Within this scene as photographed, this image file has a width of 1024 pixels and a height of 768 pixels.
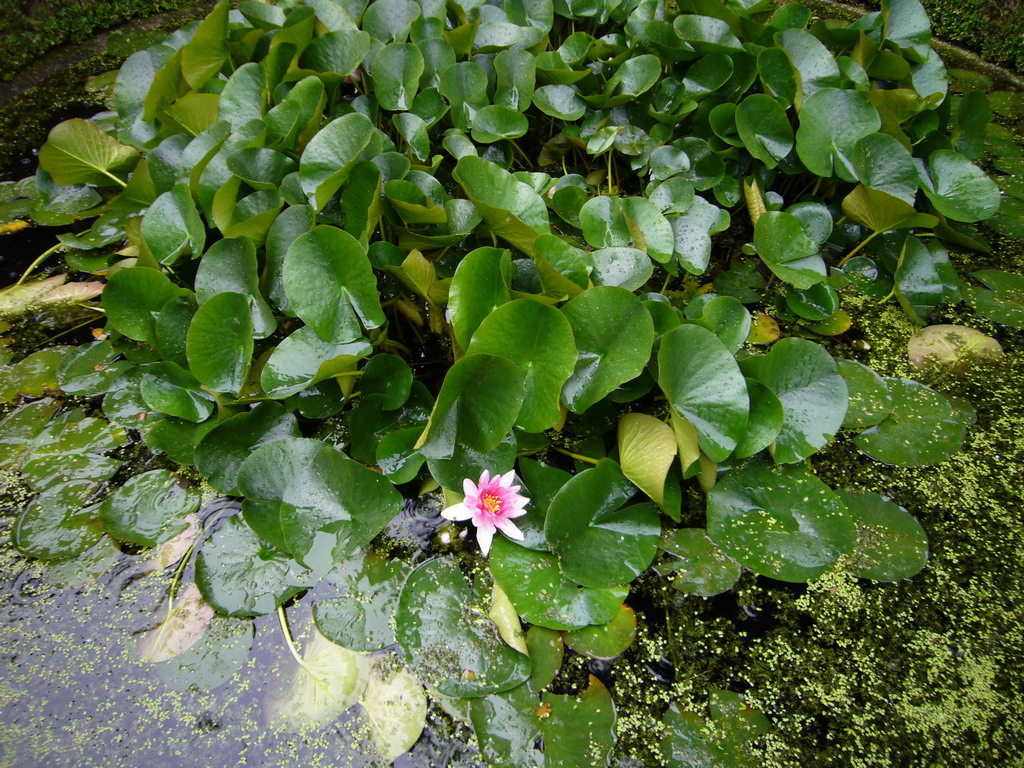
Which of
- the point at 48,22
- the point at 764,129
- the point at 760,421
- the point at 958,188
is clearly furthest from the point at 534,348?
the point at 48,22

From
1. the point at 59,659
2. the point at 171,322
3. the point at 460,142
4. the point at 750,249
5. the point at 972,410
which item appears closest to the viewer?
the point at 59,659

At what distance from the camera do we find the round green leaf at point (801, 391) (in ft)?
4.42

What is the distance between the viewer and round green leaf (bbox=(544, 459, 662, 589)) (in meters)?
1.22

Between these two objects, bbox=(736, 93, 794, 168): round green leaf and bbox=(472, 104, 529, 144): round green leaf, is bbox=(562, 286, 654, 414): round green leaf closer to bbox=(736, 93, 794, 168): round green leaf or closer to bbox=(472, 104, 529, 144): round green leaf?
bbox=(472, 104, 529, 144): round green leaf

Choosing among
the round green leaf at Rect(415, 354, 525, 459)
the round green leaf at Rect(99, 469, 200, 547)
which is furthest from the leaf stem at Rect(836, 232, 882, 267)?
the round green leaf at Rect(99, 469, 200, 547)

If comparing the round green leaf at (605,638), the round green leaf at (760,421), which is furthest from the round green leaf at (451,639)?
the round green leaf at (760,421)

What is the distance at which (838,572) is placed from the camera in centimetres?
132

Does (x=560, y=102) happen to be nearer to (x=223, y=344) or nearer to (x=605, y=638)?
(x=223, y=344)

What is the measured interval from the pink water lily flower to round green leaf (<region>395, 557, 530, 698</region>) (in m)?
0.13

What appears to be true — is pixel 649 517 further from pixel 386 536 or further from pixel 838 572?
pixel 386 536

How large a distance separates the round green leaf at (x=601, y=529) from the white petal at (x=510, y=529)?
0.19ft

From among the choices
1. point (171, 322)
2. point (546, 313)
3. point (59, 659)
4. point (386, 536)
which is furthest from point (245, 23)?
point (59, 659)

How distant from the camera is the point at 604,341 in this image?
134cm

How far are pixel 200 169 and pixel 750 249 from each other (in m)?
1.65
